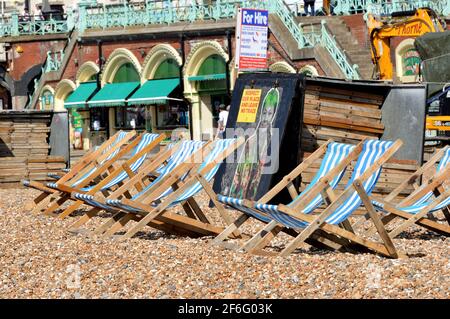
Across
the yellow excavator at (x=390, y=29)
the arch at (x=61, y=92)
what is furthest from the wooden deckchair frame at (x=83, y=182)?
the arch at (x=61, y=92)

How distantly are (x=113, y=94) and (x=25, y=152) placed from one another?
52.9ft

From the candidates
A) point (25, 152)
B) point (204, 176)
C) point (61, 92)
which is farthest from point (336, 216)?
point (61, 92)

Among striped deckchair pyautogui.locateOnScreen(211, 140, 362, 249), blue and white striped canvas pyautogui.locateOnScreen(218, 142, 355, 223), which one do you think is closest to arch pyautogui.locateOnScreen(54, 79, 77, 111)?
striped deckchair pyautogui.locateOnScreen(211, 140, 362, 249)

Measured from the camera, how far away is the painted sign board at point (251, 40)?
20.8 m

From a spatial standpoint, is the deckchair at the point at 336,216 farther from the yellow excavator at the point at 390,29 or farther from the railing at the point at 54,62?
→ the railing at the point at 54,62

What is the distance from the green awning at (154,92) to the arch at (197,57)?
437mm

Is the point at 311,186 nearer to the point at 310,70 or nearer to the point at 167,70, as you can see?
the point at 310,70

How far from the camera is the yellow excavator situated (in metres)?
27.0

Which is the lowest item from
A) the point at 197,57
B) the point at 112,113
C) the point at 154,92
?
the point at 112,113

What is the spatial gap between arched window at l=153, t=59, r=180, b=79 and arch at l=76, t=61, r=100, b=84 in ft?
8.98

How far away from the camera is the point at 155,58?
1542 inches

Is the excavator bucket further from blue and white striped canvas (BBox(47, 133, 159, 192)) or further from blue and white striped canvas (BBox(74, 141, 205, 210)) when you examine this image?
blue and white striped canvas (BBox(74, 141, 205, 210))
